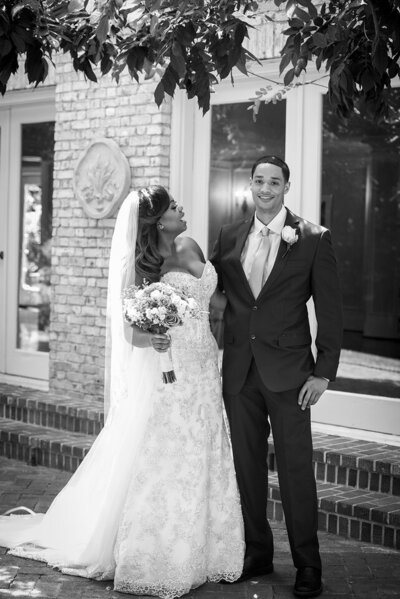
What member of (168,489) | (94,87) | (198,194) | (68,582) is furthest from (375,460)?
(94,87)

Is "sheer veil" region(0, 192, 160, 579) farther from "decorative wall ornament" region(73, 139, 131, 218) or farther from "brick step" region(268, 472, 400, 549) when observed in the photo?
"decorative wall ornament" region(73, 139, 131, 218)

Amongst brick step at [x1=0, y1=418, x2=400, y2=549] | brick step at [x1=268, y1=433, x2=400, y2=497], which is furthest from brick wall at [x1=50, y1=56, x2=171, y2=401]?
brick step at [x1=268, y1=433, x2=400, y2=497]

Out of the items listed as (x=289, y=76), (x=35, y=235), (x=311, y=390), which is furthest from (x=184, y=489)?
(x=35, y=235)

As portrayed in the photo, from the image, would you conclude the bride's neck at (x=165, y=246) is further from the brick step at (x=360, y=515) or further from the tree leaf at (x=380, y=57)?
the brick step at (x=360, y=515)

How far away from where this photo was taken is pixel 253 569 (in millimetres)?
4766

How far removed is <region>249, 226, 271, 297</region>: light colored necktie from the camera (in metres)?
4.68

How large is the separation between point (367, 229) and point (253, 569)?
1041cm

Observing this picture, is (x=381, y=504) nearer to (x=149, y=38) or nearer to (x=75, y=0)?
(x=149, y=38)

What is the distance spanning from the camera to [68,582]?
4664 mm

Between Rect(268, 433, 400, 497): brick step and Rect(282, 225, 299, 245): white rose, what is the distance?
6.09ft

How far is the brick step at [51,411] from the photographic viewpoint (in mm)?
7211

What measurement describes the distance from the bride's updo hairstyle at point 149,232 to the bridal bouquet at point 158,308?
0.84 feet

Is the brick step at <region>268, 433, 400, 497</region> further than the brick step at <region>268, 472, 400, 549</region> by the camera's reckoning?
Yes

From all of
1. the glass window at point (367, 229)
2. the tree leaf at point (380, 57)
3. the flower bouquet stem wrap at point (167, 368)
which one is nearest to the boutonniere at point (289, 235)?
the flower bouquet stem wrap at point (167, 368)
